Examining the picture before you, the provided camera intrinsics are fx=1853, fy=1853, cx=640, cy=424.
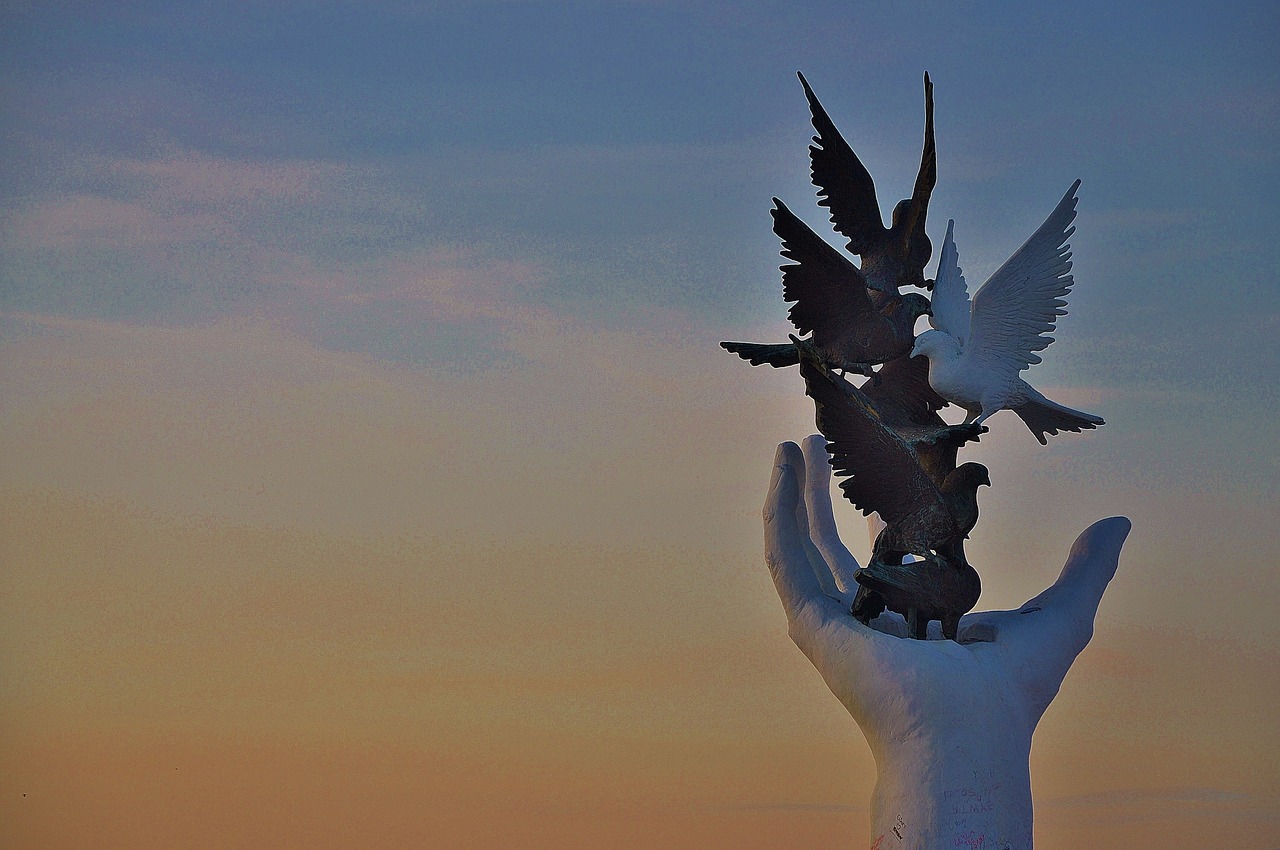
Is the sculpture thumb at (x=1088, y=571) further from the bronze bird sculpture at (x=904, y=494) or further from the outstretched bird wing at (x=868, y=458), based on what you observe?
the outstretched bird wing at (x=868, y=458)

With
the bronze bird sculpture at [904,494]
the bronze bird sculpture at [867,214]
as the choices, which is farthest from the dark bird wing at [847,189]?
the bronze bird sculpture at [904,494]

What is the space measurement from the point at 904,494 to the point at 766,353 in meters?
1.87

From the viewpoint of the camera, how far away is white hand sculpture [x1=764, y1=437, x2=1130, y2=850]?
1608 centimetres

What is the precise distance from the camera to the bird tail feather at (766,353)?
17.5m

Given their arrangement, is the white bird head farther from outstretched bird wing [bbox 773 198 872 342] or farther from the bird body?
the bird body

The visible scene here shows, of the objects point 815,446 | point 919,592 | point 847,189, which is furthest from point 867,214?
point 919,592

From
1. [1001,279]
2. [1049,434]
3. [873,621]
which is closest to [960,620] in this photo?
[873,621]

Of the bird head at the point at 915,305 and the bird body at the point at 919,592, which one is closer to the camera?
the bird body at the point at 919,592

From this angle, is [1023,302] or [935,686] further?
[1023,302]

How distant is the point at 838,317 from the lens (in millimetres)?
17609

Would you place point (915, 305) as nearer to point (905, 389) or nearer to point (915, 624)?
point (905, 389)

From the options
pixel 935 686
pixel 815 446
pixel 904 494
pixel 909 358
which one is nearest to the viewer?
pixel 935 686

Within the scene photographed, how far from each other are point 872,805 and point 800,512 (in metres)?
2.83

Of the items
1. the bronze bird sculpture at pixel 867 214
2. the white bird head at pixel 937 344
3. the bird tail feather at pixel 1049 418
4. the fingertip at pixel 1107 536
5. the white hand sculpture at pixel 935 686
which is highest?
the bronze bird sculpture at pixel 867 214
